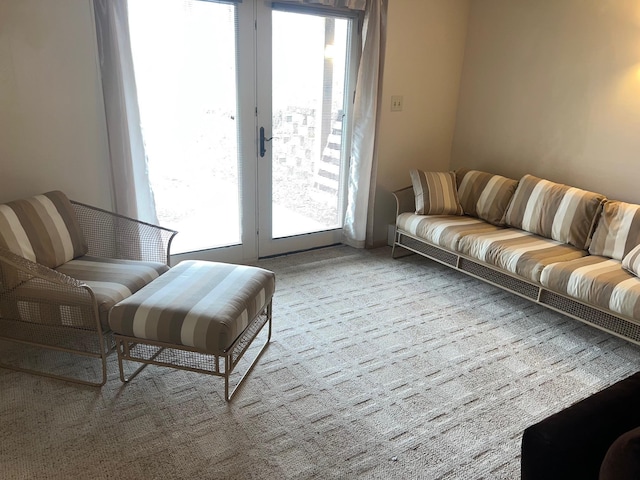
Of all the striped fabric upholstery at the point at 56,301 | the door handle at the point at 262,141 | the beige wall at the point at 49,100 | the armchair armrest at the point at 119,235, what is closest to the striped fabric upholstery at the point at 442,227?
the door handle at the point at 262,141

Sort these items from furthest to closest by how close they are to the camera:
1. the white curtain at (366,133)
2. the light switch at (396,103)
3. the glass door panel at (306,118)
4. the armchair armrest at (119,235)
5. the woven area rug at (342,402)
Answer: the light switch at (396,103) → the white curtain at (366,133) → the glass door panel at (306,118) → the armchair armrest at (119,235) → the woven area rug at (342,402)

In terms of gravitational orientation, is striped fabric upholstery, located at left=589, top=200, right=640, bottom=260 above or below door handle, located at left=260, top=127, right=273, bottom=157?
below

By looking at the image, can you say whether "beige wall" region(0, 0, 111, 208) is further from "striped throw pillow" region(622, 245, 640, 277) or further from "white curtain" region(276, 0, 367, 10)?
"striped throw pillow" region(622, 245, 640, 277)

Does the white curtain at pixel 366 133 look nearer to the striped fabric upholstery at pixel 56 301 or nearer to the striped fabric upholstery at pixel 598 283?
the striped fabric upholstery at pixel 598 283

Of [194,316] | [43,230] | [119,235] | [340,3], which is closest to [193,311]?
[194,316]

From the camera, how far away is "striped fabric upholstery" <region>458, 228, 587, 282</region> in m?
3.09

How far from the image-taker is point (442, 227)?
3.71m

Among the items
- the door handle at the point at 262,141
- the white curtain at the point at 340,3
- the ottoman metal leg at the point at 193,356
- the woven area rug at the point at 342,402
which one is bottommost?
the woven area rug at the point at 342,402

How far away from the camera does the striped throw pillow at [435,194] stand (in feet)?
13.1

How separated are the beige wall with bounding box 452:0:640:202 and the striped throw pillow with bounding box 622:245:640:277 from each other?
70cm

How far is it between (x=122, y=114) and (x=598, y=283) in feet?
9.84

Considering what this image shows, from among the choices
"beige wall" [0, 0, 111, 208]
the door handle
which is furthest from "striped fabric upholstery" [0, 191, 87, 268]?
the door handle

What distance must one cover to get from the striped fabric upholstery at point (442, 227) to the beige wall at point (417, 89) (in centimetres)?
53

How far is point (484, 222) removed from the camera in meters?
3.91
